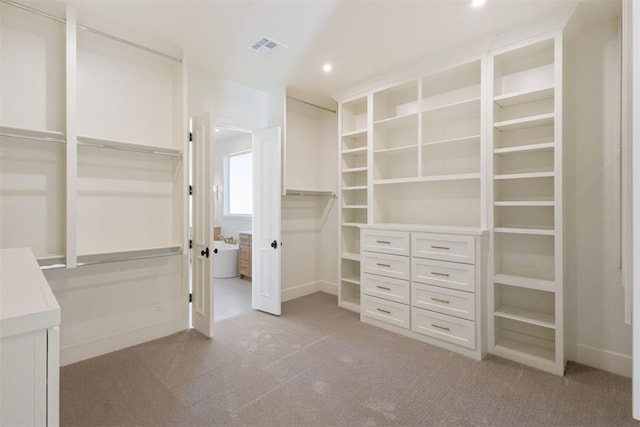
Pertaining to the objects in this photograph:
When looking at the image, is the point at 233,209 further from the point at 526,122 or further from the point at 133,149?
the point at 526,122

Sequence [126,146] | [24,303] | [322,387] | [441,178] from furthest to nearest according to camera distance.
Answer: [441,178], [126,146], [322,387], [24,303]

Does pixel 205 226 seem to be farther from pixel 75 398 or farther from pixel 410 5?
pixel 410 5

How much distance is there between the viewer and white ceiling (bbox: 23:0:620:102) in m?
2.35

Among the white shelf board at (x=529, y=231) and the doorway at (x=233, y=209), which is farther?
the doorway at (x=233, y=209)

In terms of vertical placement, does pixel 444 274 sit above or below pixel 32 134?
below

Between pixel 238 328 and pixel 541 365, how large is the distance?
9.17 feet

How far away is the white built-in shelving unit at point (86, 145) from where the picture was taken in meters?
2.36

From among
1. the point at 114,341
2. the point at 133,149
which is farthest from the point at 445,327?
the point at 133,149

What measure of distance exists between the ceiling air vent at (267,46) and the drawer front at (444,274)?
2.44 m

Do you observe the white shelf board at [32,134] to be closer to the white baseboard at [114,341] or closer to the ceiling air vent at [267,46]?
the white baseboard at [114,341]

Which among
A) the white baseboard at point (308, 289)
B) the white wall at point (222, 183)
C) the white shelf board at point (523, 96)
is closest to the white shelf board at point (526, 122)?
the white shelf board at point (523, 96)

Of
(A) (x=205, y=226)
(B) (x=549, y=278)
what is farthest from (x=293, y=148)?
(B) (x=549, y=278)

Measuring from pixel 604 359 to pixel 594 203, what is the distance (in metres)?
1.27

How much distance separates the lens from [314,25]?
2602 mm
